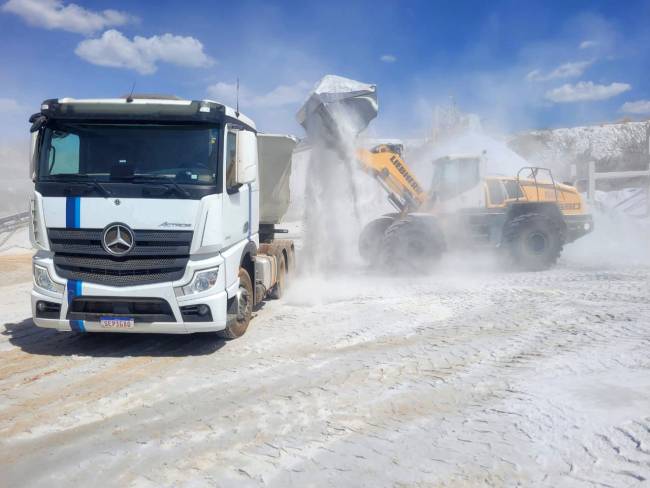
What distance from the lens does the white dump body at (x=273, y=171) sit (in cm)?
920

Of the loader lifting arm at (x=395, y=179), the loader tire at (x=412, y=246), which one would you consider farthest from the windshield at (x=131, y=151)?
the loader lifting arm at (x=395, y=179)

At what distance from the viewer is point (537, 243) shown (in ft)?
39.8

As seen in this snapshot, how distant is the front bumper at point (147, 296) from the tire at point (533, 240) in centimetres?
797

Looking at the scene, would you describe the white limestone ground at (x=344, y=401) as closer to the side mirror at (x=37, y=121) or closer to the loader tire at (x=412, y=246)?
the side mirror at (x=37, y=121)

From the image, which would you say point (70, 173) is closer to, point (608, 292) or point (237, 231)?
point (237, 231)

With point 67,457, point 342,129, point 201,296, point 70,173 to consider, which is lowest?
point 67,457

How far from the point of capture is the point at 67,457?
377cm

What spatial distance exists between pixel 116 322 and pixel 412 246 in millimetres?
7010

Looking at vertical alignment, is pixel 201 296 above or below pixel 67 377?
above

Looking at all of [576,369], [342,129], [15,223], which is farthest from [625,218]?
[15,223]

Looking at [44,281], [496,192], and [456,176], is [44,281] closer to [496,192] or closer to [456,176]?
[456,176]

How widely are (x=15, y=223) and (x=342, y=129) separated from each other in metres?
16.8

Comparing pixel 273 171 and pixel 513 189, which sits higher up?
pixel 273 171

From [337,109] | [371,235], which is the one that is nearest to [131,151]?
[337,109]
